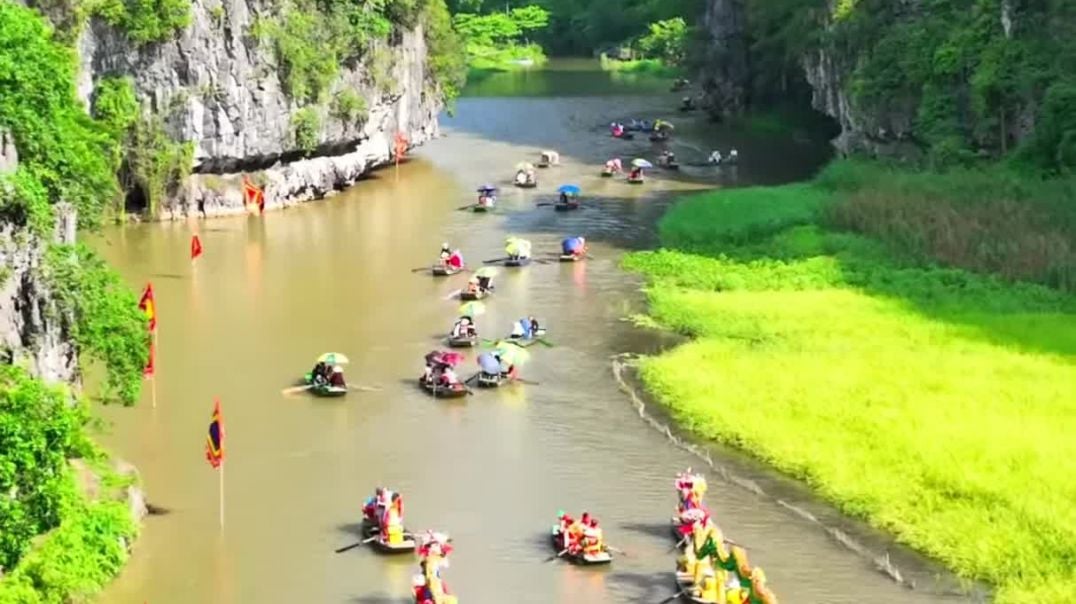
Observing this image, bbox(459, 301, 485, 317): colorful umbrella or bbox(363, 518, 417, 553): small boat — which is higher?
bbox(459, 301, 485, 317): colorful umbrella

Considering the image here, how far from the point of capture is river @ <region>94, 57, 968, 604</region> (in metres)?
21.7

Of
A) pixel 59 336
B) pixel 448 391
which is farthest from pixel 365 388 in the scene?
pixel 59 336

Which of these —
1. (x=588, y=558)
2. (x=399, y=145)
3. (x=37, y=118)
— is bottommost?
(x=588, y=558)

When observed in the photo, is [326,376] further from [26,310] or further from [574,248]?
[574,248]

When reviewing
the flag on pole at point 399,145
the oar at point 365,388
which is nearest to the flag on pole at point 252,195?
the flag on pole at point 399,145

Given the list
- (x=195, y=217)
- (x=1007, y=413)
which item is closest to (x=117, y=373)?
(x=1007, y=413)

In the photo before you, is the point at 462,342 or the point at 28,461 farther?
the point at 462,342

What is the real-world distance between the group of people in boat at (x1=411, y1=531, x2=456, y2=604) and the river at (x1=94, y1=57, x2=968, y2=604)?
0.74m

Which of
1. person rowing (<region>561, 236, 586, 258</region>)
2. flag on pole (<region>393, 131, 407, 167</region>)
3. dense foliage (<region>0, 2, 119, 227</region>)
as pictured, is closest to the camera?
dense foliage (<region>0, 2, 119, 227</region>)

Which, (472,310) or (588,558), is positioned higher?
(472,310)

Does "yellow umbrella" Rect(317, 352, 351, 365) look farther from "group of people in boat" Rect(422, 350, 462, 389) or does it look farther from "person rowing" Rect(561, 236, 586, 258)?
"person rowing" Rect(561, 236, 586, 258)

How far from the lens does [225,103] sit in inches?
1964

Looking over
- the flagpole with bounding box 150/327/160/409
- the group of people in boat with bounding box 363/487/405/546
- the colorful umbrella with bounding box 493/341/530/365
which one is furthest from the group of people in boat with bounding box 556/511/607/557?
the flagpole with bounding box 150/327/160/409

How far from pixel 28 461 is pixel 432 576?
5373 mm
